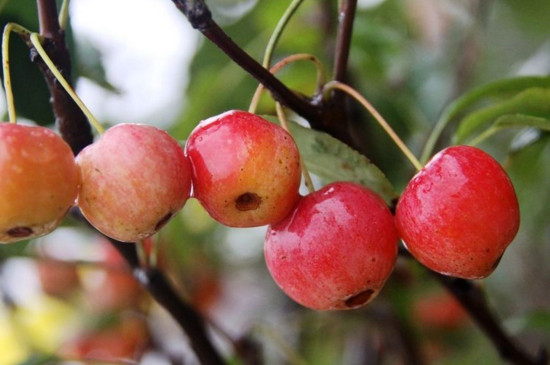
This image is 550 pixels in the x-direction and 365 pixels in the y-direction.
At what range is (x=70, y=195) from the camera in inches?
27.0

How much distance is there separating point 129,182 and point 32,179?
0.10 meters

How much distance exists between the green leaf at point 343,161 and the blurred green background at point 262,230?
0.37m

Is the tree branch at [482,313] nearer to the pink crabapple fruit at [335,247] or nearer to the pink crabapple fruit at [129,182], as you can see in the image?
the pink crabapple fruit at [335,247]

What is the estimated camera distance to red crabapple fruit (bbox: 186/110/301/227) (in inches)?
29.3

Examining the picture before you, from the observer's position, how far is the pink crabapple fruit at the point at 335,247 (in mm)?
772

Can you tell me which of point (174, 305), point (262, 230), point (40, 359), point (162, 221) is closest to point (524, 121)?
point (162, 221)

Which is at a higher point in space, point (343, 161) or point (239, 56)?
point (239, 56)

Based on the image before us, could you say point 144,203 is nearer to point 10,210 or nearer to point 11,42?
point 10,210

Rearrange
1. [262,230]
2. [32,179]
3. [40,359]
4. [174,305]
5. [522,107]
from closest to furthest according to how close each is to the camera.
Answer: [32,179] → [522,107] → [174,305] → [40,359] → [262,230]

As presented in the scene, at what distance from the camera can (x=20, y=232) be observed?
684mm

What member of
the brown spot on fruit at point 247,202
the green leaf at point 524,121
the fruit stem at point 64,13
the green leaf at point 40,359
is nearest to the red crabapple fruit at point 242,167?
the brown spot on fruit at point 247,202

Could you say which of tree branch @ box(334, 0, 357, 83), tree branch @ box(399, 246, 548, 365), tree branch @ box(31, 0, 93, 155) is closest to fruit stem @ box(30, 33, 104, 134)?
tree branch @ box(31, 0, 93, 155)

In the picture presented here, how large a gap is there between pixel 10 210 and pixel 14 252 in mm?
921

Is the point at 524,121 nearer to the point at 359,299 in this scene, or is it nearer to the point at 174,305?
the point at 359,299
